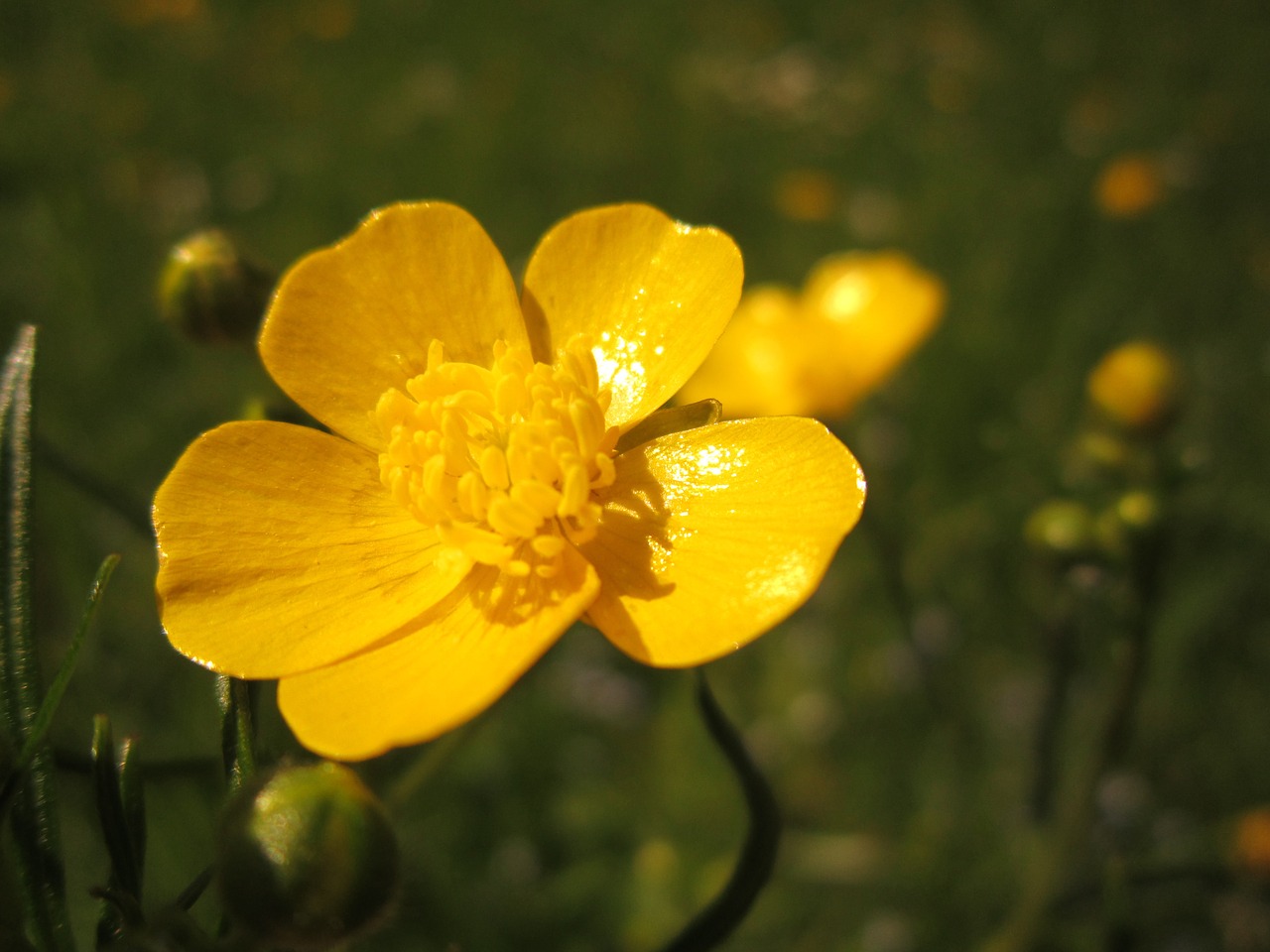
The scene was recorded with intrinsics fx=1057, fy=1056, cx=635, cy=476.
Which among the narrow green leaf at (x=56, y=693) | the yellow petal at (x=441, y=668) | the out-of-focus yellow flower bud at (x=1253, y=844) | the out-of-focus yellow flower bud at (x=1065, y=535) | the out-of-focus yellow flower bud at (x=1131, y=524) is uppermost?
the narrow green leaf at (x=56, y=693)

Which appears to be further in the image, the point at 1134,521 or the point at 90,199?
the point at 90,199

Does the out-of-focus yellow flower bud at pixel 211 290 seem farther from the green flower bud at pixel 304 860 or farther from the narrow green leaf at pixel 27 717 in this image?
the green flower bud at pixel 304 860

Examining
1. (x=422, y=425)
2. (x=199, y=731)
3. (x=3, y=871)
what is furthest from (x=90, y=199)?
A: (x=3, y=871)

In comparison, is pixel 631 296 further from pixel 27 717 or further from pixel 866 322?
pixel 866 322

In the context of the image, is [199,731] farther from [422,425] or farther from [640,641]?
[640,641]

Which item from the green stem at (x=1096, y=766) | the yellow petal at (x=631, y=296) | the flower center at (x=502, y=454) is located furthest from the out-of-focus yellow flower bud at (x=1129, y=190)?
the flower center at (x=502, y=454)

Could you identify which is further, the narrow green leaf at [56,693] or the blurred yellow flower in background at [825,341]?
the blurred yellow flower in background at [825,341]

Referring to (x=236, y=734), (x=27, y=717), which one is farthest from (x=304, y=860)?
(x=27, y=717)
